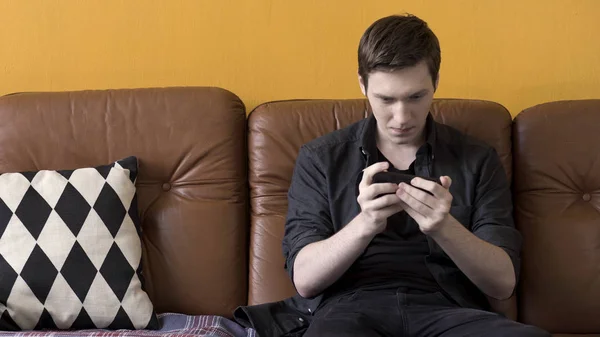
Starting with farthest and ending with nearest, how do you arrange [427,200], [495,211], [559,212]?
A: [559,212] → [495,211] → [427,200]

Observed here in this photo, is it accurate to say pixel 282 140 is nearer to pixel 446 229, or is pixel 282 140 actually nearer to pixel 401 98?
pixel 401 98

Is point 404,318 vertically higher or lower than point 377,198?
lower

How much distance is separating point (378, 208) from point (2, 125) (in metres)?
1.05

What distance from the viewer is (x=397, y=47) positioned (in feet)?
5.03

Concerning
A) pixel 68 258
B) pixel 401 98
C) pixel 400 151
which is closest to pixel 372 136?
pixel 400 151

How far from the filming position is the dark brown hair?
5.01 feet

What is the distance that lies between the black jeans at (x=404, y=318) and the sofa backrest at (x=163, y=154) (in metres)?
0.39

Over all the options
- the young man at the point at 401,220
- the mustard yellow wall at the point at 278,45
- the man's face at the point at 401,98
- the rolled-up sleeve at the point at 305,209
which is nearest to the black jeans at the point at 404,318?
the young man at the point at 401,220

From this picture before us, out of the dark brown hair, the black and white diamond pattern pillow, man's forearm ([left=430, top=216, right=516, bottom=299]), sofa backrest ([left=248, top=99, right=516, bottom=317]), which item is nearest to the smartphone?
man's forearm ([left=430, top=216, right=516, bottom=299])

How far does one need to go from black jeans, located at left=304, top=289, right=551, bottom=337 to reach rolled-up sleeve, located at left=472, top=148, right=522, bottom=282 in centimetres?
16

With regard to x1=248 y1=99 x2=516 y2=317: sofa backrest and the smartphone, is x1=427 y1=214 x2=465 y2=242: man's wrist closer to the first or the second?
the smartphone

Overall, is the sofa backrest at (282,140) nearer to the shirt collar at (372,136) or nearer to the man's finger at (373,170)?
the shirt collar at (372,136)

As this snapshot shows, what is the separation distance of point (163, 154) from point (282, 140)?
30cm

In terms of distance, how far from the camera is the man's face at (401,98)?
1.53m
